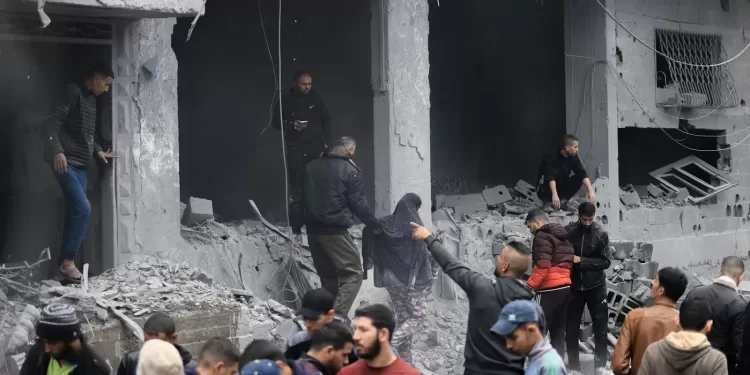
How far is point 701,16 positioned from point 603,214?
4202 mm

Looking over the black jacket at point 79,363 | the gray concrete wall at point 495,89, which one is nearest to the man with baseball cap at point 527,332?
the black jacket at point 79,363

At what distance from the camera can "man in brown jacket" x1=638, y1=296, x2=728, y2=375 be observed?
5.26 meters

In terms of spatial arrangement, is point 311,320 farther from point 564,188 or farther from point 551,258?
point 564,188

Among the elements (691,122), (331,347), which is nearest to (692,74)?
(691,122)

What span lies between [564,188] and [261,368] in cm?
923

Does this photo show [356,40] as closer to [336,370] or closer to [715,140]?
[715,140]

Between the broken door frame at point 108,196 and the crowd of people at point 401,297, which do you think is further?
the broken door frame at point 108,196

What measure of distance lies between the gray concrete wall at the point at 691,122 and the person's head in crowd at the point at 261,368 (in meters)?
10.9

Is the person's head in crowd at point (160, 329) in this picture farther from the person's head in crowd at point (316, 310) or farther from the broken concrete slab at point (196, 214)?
the broken concrete slab at point (196, 214)

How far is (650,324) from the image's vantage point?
6.07m

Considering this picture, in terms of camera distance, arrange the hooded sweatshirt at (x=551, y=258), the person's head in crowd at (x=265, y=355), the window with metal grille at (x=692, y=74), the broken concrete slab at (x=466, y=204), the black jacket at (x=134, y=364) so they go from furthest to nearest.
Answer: the window with metal grille at (x=692, y=74) < the broken concrete slab at (x=466, y=204) < the hooded sweatshirt at (x=551, y=258) < the black jacket at (x=134, y=364) < the person's head in crowd at (x=265, y=355)

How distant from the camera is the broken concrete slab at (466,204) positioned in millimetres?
13378

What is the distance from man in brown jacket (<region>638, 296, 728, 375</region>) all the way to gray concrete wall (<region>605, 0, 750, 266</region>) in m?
9.33

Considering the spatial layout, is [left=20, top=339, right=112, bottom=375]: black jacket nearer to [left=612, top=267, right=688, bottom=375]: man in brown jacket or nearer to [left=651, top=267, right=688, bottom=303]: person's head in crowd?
[left=612, top=267, right=688, bottom=375]: man in brown jacket
